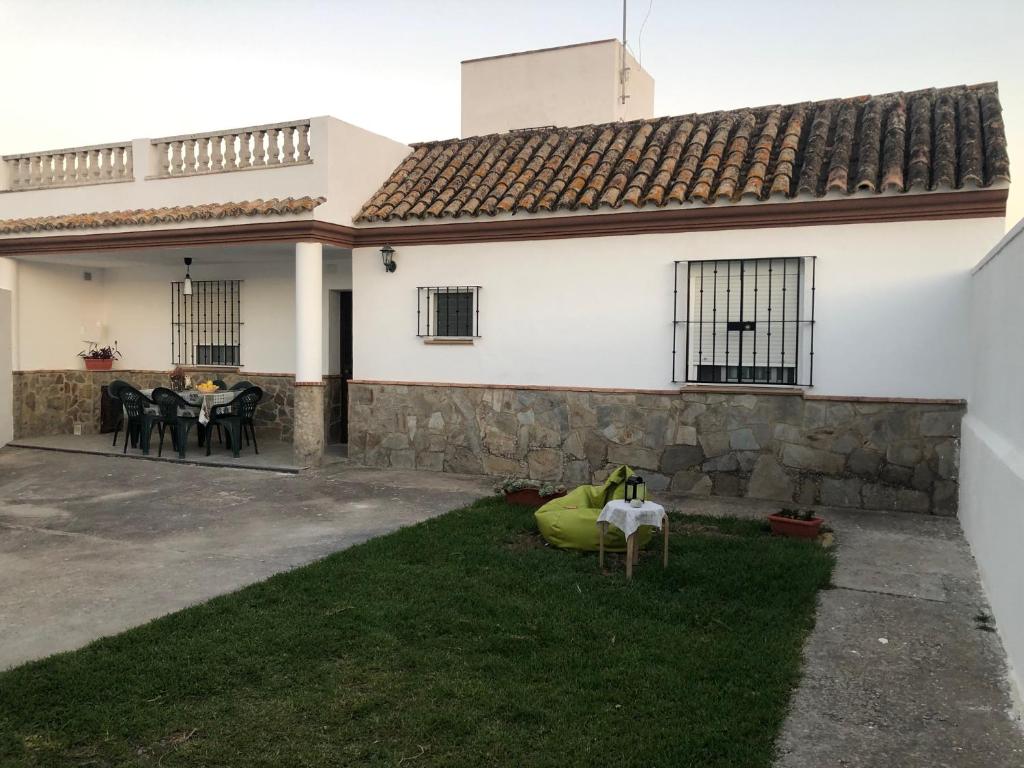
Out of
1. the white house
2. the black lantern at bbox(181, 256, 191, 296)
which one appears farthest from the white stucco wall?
the black lantern at bbox(181, 256, 191, 296)

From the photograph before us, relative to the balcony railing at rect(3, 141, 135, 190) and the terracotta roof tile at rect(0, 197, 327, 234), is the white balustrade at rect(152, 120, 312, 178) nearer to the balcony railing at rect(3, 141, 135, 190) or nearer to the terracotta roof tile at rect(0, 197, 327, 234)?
the terracotta roof tile at rect(0, 197, 327, 234)

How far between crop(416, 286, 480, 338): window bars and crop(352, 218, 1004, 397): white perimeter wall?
0.37 feet

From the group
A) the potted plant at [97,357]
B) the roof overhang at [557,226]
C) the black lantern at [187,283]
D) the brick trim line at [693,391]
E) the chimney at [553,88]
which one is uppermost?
the chimney at [553,88]

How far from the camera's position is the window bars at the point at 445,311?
10.5 m

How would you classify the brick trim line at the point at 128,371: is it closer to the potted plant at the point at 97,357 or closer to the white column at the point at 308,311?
the potted plant at the point at 97,357

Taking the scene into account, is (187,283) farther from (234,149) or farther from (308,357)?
(308,357)

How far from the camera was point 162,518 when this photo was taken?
26.2ft

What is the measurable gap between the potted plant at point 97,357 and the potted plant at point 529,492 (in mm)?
8987

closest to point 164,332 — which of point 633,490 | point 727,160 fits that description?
point 727,160

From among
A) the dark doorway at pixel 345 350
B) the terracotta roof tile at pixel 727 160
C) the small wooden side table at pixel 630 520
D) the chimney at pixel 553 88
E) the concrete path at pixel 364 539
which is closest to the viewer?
the concrete path at pixel 364 539

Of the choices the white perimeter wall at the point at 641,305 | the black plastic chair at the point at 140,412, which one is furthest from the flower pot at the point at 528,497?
the black plastic chair at the point at 140,412

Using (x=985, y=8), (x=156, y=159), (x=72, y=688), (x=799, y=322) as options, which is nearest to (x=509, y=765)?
(x=72, y=688)

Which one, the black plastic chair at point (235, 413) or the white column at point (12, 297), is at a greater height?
the white column at point (12, 297)

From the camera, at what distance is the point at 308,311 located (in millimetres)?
10594
